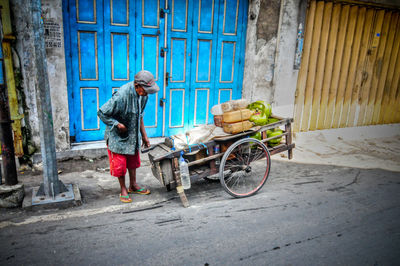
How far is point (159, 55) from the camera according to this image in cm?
585

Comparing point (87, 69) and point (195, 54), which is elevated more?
point (195, 54)

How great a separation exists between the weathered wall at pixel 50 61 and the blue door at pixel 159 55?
21cm

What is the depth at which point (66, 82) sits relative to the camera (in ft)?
16.8

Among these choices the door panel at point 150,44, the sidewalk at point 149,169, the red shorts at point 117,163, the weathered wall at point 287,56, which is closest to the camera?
the sidewalk at point 149,169

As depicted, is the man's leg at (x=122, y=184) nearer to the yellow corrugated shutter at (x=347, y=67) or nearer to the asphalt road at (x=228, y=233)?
the asphalt road at (x=228, y=233)

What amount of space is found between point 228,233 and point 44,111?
268 cm

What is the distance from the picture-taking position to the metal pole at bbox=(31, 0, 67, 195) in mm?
3254

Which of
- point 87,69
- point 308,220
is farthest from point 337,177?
point 87,69

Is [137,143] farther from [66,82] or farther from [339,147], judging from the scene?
[339,147]

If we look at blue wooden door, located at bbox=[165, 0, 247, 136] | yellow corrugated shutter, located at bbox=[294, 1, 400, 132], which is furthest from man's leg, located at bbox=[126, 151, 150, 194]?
yellow corrugated shutter, located at bbox=[294, 1, 400, 132]

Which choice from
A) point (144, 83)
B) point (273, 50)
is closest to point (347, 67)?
point (273, 50)

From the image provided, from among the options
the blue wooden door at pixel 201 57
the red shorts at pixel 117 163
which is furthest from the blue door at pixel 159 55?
the red shorts at pixel 117 163

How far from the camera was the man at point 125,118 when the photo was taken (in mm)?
3609

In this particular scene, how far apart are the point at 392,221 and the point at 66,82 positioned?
5553 millimetres
